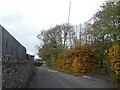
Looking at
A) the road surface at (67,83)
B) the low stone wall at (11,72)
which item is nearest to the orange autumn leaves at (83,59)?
the road surface at (67,83)

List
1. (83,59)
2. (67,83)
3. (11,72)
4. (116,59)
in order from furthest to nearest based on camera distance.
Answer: (83,59) → (116,59) → (67,83) → (11,72)

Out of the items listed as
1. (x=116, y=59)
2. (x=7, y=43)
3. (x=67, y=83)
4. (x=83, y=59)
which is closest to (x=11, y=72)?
(x=7, y=43)

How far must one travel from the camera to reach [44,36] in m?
84.0

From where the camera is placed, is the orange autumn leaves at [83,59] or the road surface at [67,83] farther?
the orange autumn leaves at [83,59]

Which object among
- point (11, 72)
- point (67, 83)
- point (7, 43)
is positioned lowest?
point (67, 83)

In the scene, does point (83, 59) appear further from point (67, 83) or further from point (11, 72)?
point (11, 72)

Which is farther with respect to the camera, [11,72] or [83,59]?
[83,59]

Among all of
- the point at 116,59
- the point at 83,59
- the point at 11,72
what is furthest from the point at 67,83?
the point at 83,59

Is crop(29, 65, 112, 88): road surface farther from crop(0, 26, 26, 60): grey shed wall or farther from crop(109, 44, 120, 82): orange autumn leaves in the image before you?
crop(0, 26, 26, 60): grey shed wall

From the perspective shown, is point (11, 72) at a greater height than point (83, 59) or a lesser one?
lesser

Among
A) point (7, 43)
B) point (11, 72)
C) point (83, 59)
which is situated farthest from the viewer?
point (83, 59)

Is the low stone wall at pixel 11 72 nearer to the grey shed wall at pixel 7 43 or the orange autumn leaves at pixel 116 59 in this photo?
the grey shed wall at pixel 7 43

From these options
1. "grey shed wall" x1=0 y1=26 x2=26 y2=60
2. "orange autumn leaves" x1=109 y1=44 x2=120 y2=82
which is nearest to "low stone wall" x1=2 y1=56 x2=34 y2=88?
"grey shed wall" x1=0 y1=26 x2=26 y2=60

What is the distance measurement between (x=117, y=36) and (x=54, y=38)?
5057cm
